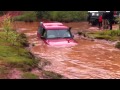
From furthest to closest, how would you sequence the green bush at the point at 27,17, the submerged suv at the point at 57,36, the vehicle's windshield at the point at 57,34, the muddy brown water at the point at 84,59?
the green bush at the point at 27,17, the vehicle's windshield at the point at 57,34, the submerged suv at the point at 57,36, the muddy brown water at the point at 84,59

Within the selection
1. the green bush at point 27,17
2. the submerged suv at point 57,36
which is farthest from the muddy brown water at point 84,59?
the green bush at point 27,17

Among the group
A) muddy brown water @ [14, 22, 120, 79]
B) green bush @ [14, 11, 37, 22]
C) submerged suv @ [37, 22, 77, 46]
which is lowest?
muddy brown water @ [14, 22, 120, 79]

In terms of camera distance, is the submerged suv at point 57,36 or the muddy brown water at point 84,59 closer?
the muddy brown water at point 84,59

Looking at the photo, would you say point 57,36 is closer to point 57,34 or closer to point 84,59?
point 57,34

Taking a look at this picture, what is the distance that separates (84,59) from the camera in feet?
39.1

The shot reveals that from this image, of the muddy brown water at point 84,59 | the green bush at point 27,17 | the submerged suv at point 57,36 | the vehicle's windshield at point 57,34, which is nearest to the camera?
the muddy brown water at point 84,59

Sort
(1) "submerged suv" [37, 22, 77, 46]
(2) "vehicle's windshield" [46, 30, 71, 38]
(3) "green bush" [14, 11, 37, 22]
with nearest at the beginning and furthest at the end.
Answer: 1. (1) "submerged suv" [37, 22, 77, 46]
2. (2) "vehicle's windshield" [46, 30, 71, 38]
3. (3) "green bush" [14, 11, 37, 22]

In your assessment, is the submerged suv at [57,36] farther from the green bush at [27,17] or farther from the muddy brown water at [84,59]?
the green bush at [27,17]

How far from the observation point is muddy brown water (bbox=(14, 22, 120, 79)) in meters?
9.41

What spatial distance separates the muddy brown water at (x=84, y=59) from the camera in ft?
30.9

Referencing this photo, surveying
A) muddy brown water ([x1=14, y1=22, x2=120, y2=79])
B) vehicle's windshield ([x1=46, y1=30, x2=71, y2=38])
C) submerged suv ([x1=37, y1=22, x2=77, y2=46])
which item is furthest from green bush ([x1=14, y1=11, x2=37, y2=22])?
vehicle's windshield ([x1=46, y1=30, x2=71, y2=38])

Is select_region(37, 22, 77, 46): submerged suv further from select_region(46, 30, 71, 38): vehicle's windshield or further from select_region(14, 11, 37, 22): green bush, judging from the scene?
select_region(14, 11, 37, 22): green bush
